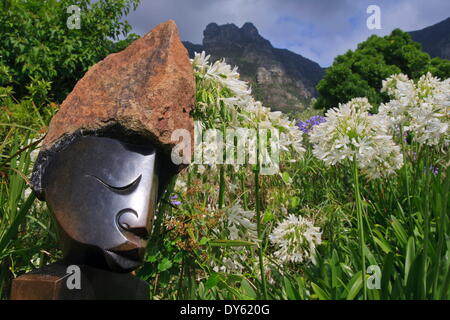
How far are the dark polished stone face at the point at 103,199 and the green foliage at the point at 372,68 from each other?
18297 mm

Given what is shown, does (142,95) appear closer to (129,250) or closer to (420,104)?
(129,250)

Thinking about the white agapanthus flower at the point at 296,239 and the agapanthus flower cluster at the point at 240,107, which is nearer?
the agapanthus flower cluster at the point at 240,107

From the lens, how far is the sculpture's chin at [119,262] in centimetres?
147

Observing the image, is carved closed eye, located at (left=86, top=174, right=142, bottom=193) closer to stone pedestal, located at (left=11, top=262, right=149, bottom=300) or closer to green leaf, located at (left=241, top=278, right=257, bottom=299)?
stone pedestal, located at (left=11, top=262, right=149, bottom=300)

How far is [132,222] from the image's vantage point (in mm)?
1521

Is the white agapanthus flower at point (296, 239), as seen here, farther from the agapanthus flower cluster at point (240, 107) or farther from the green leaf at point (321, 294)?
the agapanthus flower cluster at point (240, 107)

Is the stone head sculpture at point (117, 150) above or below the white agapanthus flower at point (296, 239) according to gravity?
above

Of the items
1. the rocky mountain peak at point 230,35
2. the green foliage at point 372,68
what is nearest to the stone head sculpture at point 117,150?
the green foliage at point 372,68

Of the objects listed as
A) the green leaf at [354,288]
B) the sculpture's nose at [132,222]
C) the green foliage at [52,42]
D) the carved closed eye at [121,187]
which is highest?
the green foliage at [52,42]

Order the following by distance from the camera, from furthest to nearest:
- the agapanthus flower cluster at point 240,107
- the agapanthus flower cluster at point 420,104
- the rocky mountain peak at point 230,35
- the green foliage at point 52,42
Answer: the rocky mountain peak at point 230,35, the green foliage at point 52,42, the agapanthus flower cluster at point 420,104, the agapanthus flower cluster at point 240,107

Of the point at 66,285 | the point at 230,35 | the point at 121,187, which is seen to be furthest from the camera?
the point at 230,35

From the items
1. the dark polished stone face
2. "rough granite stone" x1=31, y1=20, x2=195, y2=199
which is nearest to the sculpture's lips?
the dark polished stone face

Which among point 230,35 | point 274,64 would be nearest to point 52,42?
point 274,64

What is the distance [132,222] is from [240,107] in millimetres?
787
